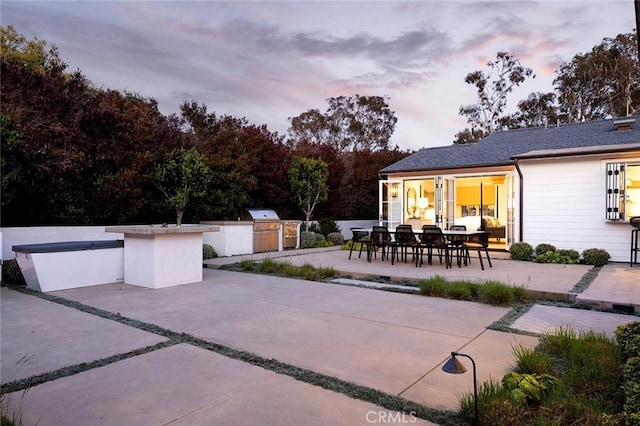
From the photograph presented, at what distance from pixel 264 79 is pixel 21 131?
23.5 feet

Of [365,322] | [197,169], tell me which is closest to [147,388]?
[365,322]

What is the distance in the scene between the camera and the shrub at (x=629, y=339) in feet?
9.29

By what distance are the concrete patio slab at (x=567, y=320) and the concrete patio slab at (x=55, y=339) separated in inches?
151

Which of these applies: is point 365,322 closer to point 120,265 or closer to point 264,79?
point 120,265

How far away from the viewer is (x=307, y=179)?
13.7 meters

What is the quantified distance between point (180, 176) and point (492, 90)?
22.1 meters

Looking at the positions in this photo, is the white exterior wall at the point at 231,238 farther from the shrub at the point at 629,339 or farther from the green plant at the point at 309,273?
the shrub at the point at 629,339

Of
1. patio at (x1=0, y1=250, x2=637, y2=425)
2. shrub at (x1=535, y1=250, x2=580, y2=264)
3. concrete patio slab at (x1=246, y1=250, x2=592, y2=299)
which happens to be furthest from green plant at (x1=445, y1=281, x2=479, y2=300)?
shrub at (x1=535, y1=250, x2=580, y2=264)

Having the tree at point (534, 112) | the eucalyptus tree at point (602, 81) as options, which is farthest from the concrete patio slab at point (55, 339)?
the tree at point (534, 112)

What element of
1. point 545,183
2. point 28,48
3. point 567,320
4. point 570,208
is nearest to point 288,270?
point 567,320

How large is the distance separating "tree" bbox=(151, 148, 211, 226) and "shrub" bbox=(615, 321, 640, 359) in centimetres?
883

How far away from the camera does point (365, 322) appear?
14.2ft

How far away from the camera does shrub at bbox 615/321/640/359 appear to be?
2.83 m

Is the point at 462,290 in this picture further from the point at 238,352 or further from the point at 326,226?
the point at 326,226
